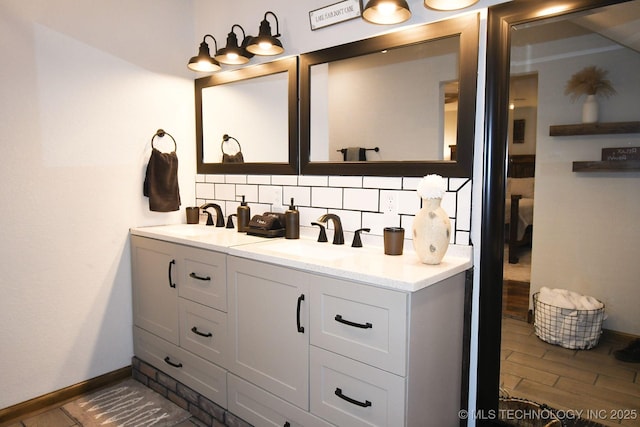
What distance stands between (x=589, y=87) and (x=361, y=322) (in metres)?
1.35

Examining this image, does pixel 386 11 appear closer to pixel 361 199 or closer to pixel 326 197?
pixel 361 199

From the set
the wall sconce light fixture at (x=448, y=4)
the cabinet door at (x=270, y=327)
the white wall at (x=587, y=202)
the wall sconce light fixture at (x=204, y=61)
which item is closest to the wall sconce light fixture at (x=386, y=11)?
the wall sconce light fixture at (x=448, y=4)

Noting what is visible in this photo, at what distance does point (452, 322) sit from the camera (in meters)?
1.72

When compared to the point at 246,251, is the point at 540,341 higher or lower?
lower

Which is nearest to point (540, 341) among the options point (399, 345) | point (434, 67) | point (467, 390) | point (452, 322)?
point (467, 390)

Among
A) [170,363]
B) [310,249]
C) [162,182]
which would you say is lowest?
[170,363]

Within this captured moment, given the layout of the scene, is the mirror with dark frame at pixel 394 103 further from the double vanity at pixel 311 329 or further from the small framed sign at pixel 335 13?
the double vanity at pixel 311 329

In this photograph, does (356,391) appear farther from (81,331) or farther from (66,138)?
(66,138)

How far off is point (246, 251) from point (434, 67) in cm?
122

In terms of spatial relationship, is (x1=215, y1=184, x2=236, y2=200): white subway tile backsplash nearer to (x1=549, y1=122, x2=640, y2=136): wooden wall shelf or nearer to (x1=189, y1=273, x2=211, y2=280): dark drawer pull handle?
(x1=189, y1=273, x2=211, y2=280): dark drawer pull handle

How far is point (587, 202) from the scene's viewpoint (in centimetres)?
183

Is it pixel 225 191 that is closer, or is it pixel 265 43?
pixel 265 43

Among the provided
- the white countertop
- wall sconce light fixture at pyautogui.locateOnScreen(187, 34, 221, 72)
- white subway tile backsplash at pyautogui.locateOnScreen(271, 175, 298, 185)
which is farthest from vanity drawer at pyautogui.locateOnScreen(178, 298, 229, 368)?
wall sconce light fixture at pyautogui.locateOnScreen(187, 34, 221, 72)

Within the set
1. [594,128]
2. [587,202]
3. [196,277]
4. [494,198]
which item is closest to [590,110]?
[594,128]
